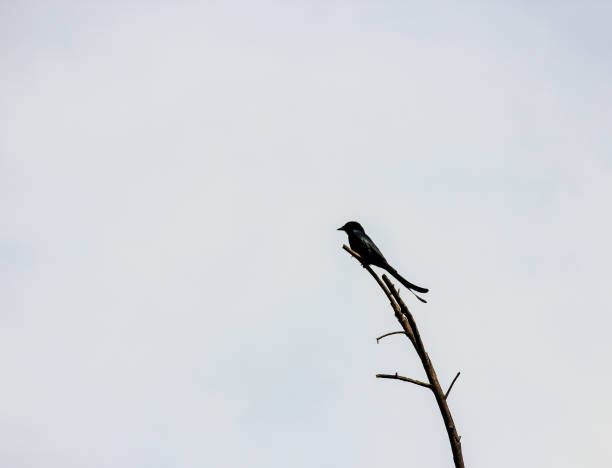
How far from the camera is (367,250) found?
11406mm

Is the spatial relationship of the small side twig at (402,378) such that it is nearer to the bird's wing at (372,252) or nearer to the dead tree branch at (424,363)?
the dead tree branch at (424,363)

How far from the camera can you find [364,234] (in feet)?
39.3

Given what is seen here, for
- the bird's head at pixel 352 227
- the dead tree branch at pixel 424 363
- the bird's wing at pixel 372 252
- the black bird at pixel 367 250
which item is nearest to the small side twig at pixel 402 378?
the dead tree branch at pixel 424 363

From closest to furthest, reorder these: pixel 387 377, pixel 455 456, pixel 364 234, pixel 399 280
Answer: pixel 455 456 → pixel 387 377 → pixel 399 280 → pixel 364 234

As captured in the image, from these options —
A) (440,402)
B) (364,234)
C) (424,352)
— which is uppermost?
(364,234)

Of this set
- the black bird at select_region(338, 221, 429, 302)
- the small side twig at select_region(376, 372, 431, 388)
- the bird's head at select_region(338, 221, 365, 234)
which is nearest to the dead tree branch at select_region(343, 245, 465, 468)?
the small side twig at select_region(376, 372, 431, 388)

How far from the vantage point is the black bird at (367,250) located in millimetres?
10538

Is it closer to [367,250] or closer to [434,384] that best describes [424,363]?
[434,384]

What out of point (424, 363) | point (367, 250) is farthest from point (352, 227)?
point (424, 363)

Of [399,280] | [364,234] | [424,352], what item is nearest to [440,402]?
[424,352]

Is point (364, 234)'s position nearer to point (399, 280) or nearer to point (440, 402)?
point (399, 280)

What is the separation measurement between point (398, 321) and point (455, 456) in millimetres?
1543

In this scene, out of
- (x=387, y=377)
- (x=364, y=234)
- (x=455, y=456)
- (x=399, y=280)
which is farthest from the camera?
(x=364, y=234)

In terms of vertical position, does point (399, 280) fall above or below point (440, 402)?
above
